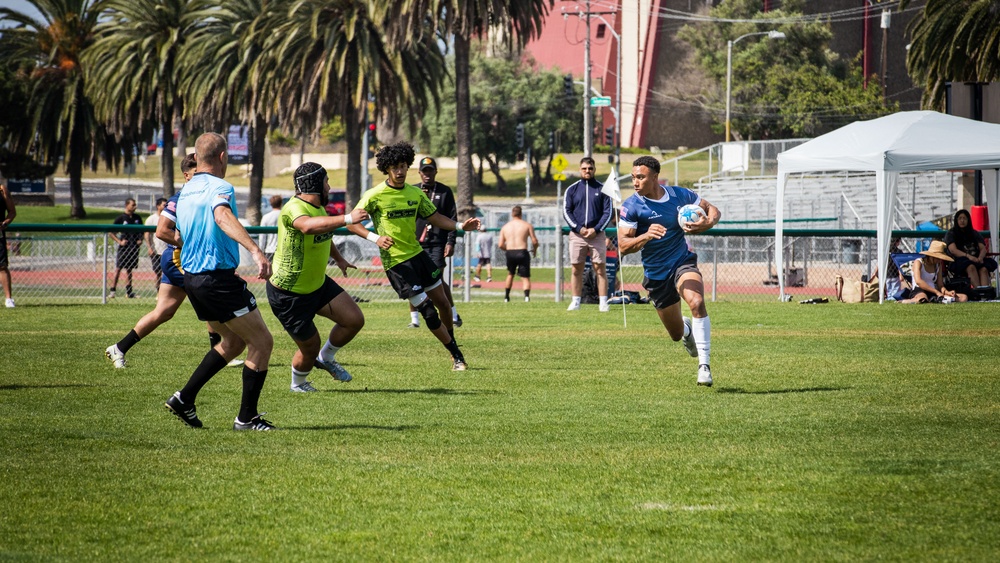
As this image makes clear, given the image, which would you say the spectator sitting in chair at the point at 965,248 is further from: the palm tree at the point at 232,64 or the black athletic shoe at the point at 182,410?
the palm tree at the point at 232,64

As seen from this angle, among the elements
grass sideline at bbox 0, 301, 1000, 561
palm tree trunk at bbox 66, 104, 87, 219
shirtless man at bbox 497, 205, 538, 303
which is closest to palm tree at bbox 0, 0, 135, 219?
palm tree trunk at bbox 66, 104, 87, 219

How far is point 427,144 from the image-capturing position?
8988cm

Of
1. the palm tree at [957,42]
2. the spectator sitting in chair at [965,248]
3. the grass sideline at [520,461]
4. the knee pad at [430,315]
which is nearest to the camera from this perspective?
the grass sideline at [520,461]

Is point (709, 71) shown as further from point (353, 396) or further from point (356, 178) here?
point (353, 396)

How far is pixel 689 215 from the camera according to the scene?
32.5 ft

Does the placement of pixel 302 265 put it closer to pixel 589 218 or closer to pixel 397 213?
pixel 397 213

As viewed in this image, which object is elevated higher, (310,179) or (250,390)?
(310,179)

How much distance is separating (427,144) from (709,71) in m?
23.6

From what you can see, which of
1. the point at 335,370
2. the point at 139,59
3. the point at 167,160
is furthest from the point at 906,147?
the point at 167,160

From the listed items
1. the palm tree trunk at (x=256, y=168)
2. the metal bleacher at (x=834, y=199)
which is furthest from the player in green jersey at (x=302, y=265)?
the palm tree trunk at (x=256, y=168)

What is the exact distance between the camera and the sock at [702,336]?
1003 centimetres

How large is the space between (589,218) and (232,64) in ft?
96.9

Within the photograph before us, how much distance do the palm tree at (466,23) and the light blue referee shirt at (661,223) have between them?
24198 millimetres

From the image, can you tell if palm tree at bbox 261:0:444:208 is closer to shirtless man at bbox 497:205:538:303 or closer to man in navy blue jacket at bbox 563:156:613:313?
shirtless man at bbox 497:205:538:303
